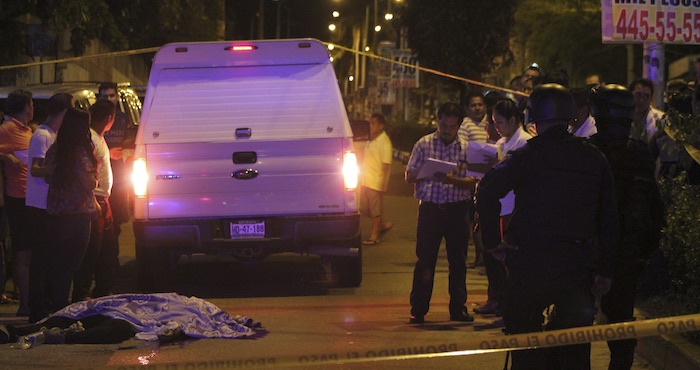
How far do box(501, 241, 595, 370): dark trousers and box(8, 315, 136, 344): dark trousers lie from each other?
3845 mm

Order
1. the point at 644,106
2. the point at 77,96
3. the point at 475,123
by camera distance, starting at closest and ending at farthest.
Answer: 1. the point at 644,106
2. the point at 475,123
3. the point at 77,96

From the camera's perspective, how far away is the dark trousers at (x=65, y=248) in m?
9.38

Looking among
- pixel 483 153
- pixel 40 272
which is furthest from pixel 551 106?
pixel 40 272

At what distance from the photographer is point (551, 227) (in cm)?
571

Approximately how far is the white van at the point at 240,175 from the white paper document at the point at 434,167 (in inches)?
56.5

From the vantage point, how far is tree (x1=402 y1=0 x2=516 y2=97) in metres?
30.8

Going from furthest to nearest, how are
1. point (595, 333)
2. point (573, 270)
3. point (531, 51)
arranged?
point (531, 51) < point (573, 270) < point (595, 333)

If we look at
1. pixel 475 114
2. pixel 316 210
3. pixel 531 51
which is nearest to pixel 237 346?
pixel 316 210

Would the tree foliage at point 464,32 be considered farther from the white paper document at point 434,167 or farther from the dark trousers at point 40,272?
the dark trousers at point 40,272

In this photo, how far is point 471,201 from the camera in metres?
10.3

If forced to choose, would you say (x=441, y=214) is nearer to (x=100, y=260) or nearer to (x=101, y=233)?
(x=101, y=233)

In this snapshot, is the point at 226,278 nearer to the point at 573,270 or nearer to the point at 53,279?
the point at 53,279

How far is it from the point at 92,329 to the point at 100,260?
7.78ft

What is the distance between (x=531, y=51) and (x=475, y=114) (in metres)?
23.2
